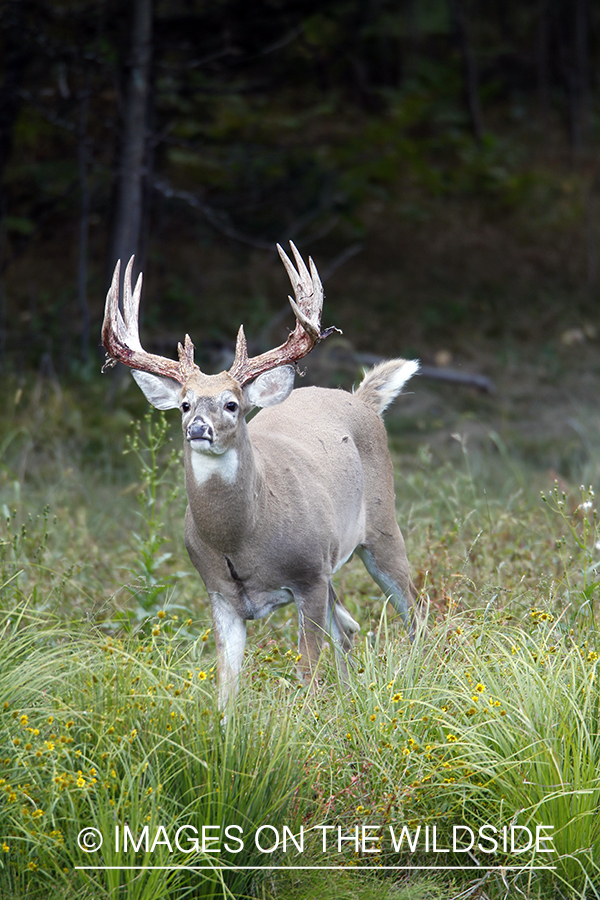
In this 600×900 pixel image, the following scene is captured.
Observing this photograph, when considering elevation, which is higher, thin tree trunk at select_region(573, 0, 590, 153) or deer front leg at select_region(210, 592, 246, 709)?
deer front leg at select_region(210, 592, 246, 709)

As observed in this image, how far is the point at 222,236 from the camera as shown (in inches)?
581

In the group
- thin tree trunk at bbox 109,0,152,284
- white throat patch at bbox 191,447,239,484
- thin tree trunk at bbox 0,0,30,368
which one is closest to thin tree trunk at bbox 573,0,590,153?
thin tree trunk at bbox 109,0,152,284

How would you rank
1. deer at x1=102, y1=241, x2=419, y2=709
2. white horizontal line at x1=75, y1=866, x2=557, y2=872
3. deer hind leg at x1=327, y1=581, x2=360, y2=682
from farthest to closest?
deer hind leg at x1=327, y1=581, x2=360, y2=682, deer at x1=102, y1=241, x2=419, y2=709, white horizontal line at x1=75, y1=866, x2=557, y2=872

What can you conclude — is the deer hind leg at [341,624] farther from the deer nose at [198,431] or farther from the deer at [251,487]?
the deer nose at [198,431]

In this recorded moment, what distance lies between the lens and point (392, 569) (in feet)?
16.5

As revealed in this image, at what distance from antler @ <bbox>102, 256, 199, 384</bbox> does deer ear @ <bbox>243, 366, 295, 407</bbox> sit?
24 centimetres

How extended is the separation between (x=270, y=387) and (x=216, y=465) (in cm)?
37

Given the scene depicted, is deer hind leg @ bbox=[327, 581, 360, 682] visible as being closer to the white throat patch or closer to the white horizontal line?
the white throat patch

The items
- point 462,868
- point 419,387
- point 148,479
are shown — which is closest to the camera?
point 462,868

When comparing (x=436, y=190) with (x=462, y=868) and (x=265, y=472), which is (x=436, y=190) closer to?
(x=265, y=472)

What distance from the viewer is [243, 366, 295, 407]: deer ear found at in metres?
4.05

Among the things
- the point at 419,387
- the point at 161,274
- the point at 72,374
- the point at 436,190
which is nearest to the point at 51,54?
the point at 72,374

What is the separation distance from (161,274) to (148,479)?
9.55 m

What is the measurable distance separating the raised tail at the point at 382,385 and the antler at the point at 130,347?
4.67 feet
